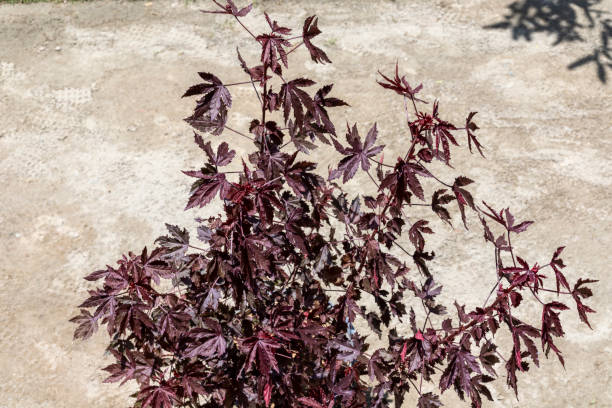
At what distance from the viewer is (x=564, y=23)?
6520mm

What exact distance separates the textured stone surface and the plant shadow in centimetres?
16

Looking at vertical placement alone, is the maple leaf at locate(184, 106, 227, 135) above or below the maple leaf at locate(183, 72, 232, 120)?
below

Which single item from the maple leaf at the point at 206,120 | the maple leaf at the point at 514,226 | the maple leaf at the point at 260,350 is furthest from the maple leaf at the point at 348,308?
the maple leaf at the point at 206,120

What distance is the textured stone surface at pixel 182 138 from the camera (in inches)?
143

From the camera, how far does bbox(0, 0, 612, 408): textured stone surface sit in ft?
12.0

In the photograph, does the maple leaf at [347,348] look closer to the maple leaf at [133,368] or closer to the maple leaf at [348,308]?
the maple leaf at [348,308]

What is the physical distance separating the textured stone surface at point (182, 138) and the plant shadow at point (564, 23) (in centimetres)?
16

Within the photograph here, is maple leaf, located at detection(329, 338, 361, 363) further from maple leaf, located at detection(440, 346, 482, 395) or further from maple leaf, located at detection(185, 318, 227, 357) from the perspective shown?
maple leaf, located at detection(185, 318, 227, 357)

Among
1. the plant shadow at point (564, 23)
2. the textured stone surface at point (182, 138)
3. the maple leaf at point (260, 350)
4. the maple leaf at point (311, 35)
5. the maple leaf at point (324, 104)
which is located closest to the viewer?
the maple leaf at point (260, 350)

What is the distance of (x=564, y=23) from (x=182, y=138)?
5.29 metres

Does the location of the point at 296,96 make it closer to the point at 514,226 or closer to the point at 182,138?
the point at 514,226

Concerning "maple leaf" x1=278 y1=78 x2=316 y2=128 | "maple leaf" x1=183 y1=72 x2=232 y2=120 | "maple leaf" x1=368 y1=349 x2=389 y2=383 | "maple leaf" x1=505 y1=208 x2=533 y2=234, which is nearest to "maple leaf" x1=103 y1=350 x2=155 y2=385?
"maple leaf" x1=368 y1=349 x2=389 y2=383

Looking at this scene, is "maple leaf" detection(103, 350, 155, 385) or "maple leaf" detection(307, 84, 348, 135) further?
"maple leaf" detection(103, 350, 155, 385)

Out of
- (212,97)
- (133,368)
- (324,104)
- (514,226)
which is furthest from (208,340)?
(514,226)
